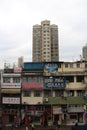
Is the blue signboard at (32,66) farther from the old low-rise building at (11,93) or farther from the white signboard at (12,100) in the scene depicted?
the white signboard at (12,100)

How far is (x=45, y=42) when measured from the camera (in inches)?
4171

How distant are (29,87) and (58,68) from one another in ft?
16.9

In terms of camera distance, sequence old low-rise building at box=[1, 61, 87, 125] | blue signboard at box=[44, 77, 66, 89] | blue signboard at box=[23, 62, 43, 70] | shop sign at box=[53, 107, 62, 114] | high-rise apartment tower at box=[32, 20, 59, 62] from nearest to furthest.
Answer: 1. shop sign at box=[53, 107, 62, 114]
2. old low-rise building at box=[1, 61, 87, 125]
3. blue signboard at box=[44, 77, 66, 89]
4. blue signboard at box=[23, 62, 43, 70]
5. high-rise apartment tower at box=[32, 20, 59, 62]

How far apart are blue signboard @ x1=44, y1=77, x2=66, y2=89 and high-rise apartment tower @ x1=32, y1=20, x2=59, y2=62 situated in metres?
53.2

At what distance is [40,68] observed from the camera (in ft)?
157

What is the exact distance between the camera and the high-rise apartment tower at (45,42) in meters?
104

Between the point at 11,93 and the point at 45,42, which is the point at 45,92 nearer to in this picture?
the point at 11,93

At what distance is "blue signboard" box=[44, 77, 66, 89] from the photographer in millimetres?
47344

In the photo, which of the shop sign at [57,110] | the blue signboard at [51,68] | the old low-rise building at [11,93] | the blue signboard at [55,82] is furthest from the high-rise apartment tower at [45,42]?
the shop sign at [57,110]

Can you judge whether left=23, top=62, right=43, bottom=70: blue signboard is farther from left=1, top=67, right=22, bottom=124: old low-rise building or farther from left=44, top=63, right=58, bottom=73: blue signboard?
left=1, top=67, right=22, bottom=124: old low-rise building

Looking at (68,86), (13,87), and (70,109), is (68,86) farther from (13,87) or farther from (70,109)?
(13,87)

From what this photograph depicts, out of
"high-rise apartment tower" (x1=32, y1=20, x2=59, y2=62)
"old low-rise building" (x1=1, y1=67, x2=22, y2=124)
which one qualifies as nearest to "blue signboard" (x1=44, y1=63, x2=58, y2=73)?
"old low-rise building" (x1=1, y1=67, x2=22, y2=124)

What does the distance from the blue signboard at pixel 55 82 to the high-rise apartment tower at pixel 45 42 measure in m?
53.2

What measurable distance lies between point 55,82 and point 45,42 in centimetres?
5938
